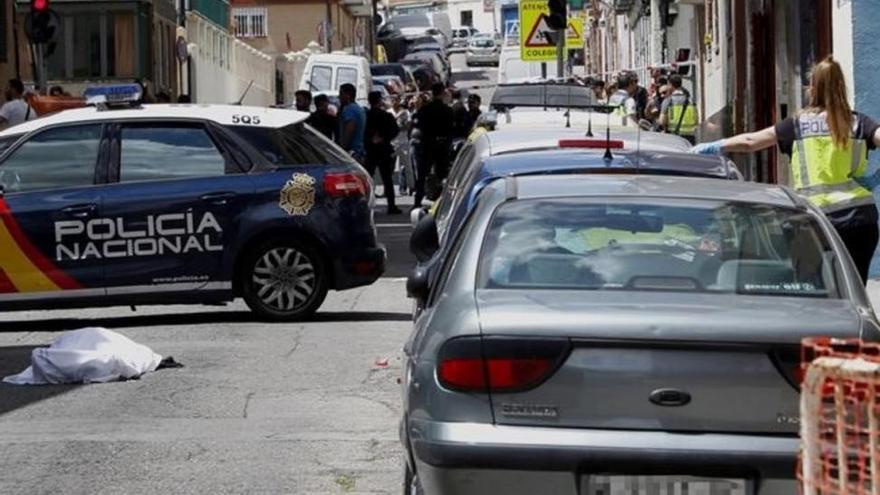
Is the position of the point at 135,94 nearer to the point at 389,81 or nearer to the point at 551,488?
the point at 551,488

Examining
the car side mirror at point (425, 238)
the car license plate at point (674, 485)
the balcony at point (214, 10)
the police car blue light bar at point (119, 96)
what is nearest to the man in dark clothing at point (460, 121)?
the police car blue light bar at point (119, 96)

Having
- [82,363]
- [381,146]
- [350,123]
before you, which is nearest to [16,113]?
[350,123]

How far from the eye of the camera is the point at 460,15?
405ft

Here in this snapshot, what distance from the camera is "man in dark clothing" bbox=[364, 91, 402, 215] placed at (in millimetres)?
29500

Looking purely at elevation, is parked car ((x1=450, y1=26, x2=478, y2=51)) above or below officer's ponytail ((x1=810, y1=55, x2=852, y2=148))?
above

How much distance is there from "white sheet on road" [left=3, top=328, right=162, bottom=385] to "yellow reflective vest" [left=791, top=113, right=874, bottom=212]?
13.5ft

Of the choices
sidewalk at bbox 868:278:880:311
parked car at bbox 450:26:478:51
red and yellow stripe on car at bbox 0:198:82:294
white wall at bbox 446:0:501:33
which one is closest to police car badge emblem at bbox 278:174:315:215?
red and yellow stripe on car at bbox 0:198:82:294

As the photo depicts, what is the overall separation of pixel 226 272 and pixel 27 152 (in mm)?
1664

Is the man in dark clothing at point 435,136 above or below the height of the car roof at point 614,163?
below

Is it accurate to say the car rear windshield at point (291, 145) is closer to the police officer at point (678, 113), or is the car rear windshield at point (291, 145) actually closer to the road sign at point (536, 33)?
the police officer at point (678, 113)

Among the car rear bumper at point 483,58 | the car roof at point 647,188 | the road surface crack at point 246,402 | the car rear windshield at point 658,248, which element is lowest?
the road surface crack at point 246,402

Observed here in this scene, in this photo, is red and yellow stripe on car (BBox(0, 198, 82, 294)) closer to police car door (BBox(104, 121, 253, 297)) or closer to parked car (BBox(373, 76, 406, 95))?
police car door (BBox(104, 121, 253, 297))

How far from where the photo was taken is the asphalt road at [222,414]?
933 centimetres

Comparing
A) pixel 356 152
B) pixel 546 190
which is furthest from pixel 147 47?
pixel 546 190
